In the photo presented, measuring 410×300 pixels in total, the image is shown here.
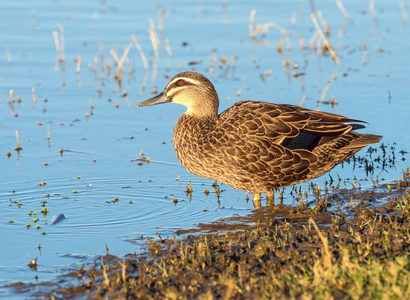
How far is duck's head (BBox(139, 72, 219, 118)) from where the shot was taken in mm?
8625

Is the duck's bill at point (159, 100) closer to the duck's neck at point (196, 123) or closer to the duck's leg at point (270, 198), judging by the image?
the duck's neck at point (196, 123)

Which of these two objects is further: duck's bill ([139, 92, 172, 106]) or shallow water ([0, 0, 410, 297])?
duck's bill ([139, 92, 172, 106])

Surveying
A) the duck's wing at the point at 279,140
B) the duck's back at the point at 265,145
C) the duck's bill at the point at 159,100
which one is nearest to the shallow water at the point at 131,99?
the duck's back at the point at 265,145

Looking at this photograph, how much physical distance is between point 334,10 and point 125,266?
15.2 metres

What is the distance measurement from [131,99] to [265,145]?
555cm

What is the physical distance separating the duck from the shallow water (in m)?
0.64

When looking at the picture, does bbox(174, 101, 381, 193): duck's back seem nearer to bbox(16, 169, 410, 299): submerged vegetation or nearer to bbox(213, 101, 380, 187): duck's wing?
bbox(213, 101, 380, 187): duck's wing

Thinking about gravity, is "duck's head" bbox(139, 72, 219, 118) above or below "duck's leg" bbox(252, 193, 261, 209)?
above

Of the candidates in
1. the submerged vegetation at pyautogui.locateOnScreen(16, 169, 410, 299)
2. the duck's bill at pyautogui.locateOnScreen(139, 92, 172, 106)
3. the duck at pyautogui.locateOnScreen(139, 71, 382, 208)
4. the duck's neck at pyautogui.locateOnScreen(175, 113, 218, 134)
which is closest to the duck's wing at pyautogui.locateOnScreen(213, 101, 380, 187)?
the duck at pyautogui.locateOnScreen(139, 71, 382, 208)

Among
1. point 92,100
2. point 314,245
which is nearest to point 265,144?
point 314,245

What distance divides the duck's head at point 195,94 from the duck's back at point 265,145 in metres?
0.23

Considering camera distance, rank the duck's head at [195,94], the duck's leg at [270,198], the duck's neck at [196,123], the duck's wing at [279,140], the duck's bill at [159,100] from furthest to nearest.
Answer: the duck's bill at [159,100] < the duck's head at [195,94] < the duck's leg at [270,198] < the duck's neck at [196,123] < the duck's wing at [279,140]

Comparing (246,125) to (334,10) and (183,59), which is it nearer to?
(183,59)

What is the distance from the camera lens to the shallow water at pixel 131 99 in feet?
26.3
